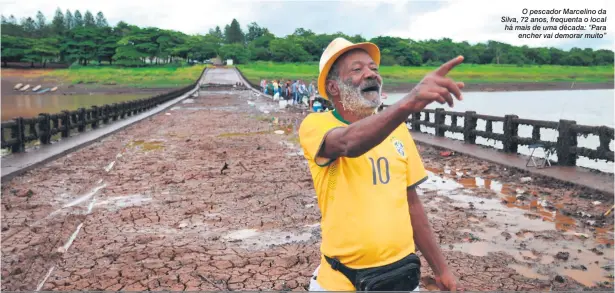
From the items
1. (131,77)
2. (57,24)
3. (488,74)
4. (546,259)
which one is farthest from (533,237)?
(57,24)

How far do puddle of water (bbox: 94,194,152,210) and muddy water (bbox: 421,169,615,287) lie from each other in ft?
14.4

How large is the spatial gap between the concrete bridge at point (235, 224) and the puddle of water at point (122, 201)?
0.6 inches

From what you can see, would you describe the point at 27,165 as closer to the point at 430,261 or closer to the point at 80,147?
the point at 80,147

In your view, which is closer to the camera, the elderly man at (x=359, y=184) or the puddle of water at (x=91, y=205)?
the elderly man at (x=359, y=184)

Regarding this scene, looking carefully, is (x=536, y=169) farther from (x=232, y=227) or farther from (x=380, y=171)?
(x=380, y=171)

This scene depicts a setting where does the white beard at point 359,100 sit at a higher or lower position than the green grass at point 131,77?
higher

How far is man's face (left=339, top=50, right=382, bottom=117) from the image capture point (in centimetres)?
233

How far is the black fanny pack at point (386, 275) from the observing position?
85.9 inches

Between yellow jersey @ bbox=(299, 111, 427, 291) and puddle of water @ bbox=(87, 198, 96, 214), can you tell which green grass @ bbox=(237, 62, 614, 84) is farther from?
yellow jersey @ bbox=(299, 111, 427, 291)

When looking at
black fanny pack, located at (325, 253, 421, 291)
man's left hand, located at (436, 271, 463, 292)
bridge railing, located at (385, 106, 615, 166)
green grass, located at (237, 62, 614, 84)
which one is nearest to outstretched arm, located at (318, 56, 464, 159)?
black fanny pack, located at (325, 253, 421, 291)

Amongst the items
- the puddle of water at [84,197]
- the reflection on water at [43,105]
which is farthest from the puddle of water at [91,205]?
the reflection on water at [43,105]

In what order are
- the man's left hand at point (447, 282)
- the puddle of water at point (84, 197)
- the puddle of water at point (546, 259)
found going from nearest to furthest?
the man's left hand at point (447, 282) < the puddle of water at point (546, 259) < the puddle of water at point (84, 197)

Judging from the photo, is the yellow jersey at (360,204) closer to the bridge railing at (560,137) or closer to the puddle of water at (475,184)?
the puddle of water at (475,184)

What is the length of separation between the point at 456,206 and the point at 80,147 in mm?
11124
